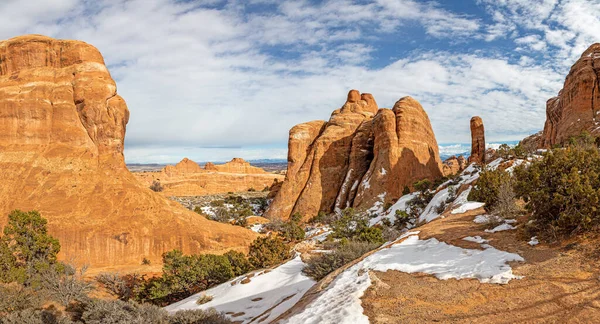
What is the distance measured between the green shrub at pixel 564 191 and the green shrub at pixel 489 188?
4058 millimetres

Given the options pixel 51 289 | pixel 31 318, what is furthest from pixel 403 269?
pixel 51 289

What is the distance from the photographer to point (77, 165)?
2595 centimetres

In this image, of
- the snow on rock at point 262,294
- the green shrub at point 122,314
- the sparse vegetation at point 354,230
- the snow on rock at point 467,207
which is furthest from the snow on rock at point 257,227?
the green shrub at point 122,314

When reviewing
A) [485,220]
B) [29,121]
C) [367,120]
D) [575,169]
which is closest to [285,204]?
[367,120]

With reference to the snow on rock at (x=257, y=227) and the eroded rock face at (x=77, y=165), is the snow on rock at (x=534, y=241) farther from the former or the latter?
the snow on rock at (x=257, y=227)

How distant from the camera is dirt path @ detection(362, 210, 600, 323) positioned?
557 cm

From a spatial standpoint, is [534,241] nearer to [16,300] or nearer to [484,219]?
[484,219]

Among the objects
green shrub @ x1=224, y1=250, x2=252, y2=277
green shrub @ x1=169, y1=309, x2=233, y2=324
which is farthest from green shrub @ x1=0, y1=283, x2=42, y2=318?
green shrub @ x1=224, y1=250, x2=252, y2=277

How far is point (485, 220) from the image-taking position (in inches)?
491

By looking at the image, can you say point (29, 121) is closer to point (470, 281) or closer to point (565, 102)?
point (470, 281)

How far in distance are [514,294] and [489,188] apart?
9.56 meters

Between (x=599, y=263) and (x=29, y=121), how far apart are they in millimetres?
33669

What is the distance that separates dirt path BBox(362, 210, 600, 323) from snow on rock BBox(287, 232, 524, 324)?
264 mm

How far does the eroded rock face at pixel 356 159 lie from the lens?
38.7 meters
